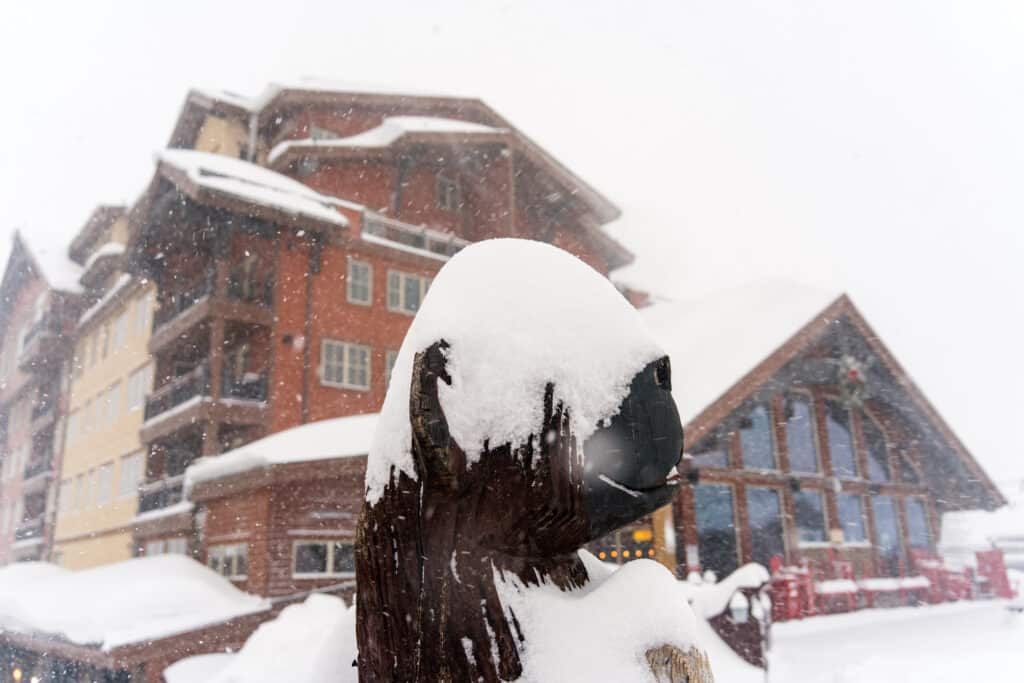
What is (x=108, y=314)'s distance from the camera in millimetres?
22891

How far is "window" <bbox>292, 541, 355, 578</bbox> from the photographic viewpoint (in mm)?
11523

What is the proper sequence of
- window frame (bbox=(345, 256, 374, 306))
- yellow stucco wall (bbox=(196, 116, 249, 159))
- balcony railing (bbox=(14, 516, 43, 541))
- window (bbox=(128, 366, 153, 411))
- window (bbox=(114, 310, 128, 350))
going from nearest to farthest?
window frame (bbox=(345, 256, 374, 306))
window (bbox=(128, 366, 153, 411))
yellow stucco wall (bbox=(196, 116, 249, 159))
window (bbox=(114, 310, 128, 350))
balcony railing (bbox=(14, 516, 43, 541))

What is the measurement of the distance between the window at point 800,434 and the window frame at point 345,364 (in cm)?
881

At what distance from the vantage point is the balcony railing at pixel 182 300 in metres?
16.2

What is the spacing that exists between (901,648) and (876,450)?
271 inches

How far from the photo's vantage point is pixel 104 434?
2186 centimetres

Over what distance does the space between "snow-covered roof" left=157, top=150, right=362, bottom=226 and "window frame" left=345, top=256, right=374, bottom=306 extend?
3.76 ft

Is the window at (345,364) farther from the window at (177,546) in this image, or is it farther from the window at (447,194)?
the window at (447,194)

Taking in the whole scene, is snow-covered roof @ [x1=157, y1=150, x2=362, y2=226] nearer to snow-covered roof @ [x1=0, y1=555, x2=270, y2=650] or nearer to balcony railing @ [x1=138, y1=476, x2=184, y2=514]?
balcony railing @ [x1=138, y1=476, x2=184, y2=514]

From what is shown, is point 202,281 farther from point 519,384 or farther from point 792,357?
point 519,384

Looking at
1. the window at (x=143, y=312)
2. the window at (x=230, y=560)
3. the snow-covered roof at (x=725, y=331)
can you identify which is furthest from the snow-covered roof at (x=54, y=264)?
the snow-covered roof at (x=725, y=331)

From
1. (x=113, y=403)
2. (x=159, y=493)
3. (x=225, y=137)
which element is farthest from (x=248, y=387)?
(x=113, y=403)

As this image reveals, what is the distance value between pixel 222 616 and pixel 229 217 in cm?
846

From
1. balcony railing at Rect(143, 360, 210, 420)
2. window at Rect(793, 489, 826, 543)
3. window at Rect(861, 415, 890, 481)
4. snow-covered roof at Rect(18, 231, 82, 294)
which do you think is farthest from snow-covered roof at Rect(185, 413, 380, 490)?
snow-covered roof at Rect(18, 231, 82, 294)
